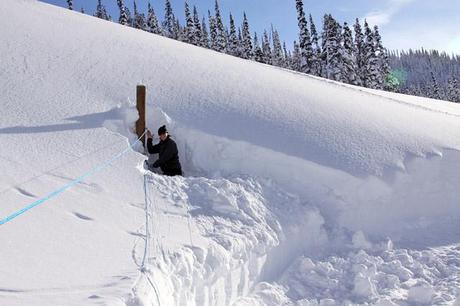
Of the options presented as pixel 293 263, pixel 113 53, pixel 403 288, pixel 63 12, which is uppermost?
pixel 63 12

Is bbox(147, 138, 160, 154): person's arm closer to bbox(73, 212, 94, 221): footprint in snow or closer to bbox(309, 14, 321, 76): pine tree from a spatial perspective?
bbox(73, 212, 94, 221): footprint in snow

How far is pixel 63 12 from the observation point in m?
14.2

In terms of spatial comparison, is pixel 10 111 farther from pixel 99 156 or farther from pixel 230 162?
pixel 230 162

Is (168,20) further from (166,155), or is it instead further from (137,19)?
A: (166,155)

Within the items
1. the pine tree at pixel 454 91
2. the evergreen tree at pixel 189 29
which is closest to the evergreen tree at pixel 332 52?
the evergreen tree at pixel 189 29

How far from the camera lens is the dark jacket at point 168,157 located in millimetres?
7055

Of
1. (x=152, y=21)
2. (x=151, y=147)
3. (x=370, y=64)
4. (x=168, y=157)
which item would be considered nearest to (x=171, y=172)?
(x=168, y=157)

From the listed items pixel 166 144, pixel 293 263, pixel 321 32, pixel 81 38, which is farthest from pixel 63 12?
pixel 321 32

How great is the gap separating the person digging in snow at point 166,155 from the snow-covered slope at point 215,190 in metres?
0.41

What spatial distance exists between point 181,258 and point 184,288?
1.17ft

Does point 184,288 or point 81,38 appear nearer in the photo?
point 184,288

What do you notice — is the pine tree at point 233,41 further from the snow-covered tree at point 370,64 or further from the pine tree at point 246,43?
the snow-covered tree at point 370,64

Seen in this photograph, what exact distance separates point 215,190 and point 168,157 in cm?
117

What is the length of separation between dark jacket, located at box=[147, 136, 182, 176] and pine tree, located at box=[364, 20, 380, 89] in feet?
126
